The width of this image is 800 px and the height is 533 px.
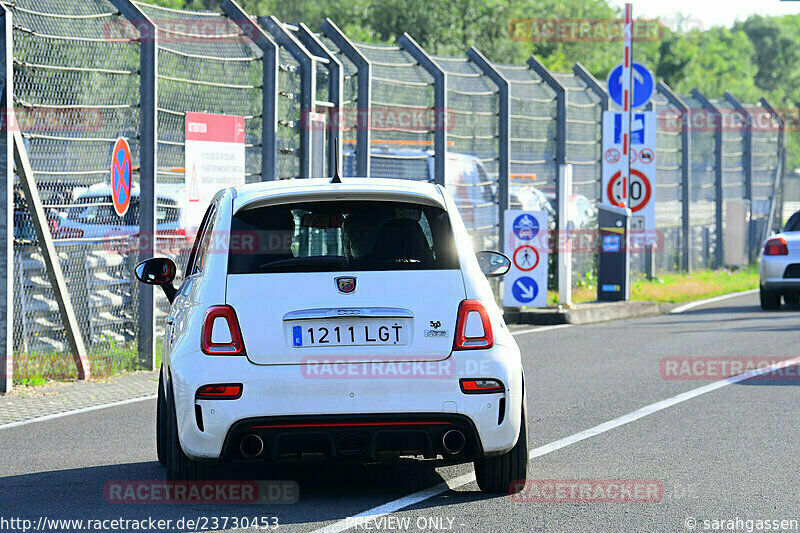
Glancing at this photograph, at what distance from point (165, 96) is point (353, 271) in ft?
24.4

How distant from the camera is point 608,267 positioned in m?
20.0

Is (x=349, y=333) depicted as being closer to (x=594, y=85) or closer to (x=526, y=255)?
(x=526, y=255)

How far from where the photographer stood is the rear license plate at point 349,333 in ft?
20.9

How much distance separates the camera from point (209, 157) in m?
14.0

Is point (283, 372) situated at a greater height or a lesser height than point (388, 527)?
greater

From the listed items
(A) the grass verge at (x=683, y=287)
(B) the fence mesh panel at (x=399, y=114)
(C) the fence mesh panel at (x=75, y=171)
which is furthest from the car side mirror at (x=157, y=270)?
(A) the grass verge at (x=683, y=287)

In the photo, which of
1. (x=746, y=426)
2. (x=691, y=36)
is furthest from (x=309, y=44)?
(x=691, y=36)

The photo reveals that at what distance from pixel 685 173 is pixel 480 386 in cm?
2151

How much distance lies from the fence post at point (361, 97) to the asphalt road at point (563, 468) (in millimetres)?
5380

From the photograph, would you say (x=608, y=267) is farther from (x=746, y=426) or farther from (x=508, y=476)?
(x=508, y=476)

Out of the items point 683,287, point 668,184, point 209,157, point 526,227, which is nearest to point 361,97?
point 526,227

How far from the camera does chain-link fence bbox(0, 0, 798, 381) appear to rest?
481 inches

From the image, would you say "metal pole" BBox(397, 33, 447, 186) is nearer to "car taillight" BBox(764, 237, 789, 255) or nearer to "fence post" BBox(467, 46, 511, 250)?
"fence post" BBox(467, 46, 511, 250)

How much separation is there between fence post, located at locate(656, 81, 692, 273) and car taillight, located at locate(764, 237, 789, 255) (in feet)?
25.6
